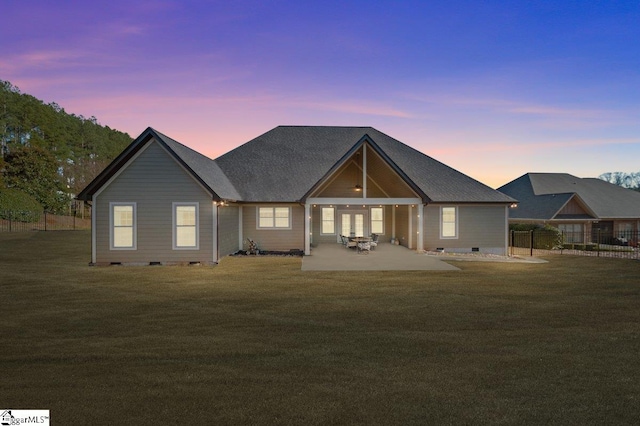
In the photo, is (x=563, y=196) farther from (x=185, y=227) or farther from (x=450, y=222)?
(x=185, y=227)

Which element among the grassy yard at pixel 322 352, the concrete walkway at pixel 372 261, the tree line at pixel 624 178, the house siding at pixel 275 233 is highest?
the tree line at pixel 624 178

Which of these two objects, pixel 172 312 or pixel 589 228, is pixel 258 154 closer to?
pixel 172 312

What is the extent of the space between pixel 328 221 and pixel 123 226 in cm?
1274

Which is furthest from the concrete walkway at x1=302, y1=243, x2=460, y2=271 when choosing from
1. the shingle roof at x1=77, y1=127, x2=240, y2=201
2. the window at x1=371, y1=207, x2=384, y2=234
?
the shingle roof at x1=77, y1=127, x2=240, y2=201

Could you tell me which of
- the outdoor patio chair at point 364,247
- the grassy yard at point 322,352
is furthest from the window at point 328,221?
the grassy yard at point 322,352

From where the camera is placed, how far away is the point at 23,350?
6.89m

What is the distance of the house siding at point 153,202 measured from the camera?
60.2 ft

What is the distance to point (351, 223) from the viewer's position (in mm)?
26953

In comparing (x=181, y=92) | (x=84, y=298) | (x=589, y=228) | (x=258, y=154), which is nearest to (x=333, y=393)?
(x=84, y=298)

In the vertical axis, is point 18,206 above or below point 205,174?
below

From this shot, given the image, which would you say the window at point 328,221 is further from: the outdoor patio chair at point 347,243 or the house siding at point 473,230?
the house siding at point 473,230

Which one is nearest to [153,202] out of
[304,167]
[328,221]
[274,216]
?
[274,216]

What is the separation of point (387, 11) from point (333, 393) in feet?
67.2

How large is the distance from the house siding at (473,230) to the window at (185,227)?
43.2 feet
